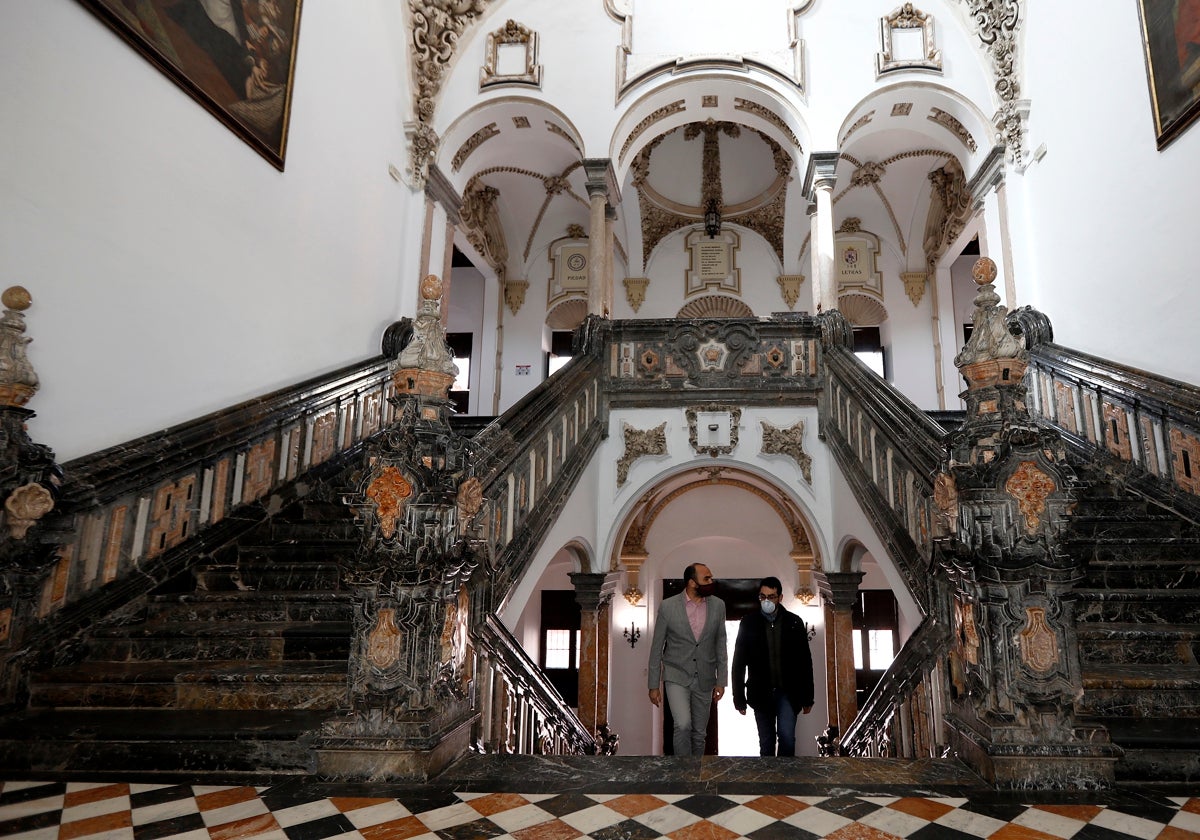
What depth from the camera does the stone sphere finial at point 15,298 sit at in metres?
4.20

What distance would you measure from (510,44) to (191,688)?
31.3 feet

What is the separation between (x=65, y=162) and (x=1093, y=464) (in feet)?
27.6

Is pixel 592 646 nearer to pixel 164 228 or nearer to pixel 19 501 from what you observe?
pixel 164 228

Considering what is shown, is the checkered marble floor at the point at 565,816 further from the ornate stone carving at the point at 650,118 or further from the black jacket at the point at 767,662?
the ornate stone carving at the point at 650,118

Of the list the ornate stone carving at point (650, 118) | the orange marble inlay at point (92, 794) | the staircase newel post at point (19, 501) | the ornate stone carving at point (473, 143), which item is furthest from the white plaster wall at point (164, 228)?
the ornate stone carving at point (650, 118)

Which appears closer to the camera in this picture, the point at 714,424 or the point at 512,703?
the point at 512,703

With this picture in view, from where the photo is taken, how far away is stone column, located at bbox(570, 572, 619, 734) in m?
9.52

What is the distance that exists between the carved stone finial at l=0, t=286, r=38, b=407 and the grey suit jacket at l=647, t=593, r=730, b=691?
413 cm

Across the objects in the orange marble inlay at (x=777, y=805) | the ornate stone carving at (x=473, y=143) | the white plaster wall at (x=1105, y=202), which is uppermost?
the ornate stone carving at (x=473, y=143)

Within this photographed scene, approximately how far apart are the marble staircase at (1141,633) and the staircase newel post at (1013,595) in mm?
163

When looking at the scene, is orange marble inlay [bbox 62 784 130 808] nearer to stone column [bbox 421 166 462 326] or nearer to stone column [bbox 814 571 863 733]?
stone column [bbox 814 571 863 733]

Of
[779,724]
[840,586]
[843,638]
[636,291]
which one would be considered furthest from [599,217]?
[779,724]

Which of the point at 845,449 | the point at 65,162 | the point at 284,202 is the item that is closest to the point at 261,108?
the point at 284,202

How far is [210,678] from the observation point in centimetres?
400
